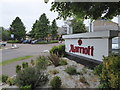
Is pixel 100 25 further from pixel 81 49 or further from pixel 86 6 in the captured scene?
pixel 86 6

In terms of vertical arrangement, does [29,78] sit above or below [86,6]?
below

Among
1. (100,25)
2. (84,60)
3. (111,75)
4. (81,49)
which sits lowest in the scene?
(84,60)

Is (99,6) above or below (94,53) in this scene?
above

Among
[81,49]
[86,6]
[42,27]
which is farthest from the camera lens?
[42,27]

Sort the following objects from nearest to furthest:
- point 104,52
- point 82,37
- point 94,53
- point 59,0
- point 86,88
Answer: point 86,88 < point 59,0 < point 104,52 < point 94,53 < point 82,37

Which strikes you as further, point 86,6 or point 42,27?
point 42,27

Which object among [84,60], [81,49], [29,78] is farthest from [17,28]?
[29,78]

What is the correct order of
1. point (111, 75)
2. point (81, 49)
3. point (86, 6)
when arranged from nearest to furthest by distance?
point (111, 75) < point (86, 6) < point (81, 49)

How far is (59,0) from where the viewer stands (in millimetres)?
3777

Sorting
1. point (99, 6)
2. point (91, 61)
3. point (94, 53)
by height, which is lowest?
point (91, 61)

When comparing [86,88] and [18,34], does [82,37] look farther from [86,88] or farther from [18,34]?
[18,34]

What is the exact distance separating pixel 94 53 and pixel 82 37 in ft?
3.84

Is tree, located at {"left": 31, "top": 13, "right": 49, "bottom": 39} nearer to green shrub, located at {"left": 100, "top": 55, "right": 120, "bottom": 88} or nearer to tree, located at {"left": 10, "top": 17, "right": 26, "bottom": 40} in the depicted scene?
tree, located at {"left": 10, "top": 17, "right": 26, "bottom": 40}

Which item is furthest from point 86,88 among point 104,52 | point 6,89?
point 6,89
